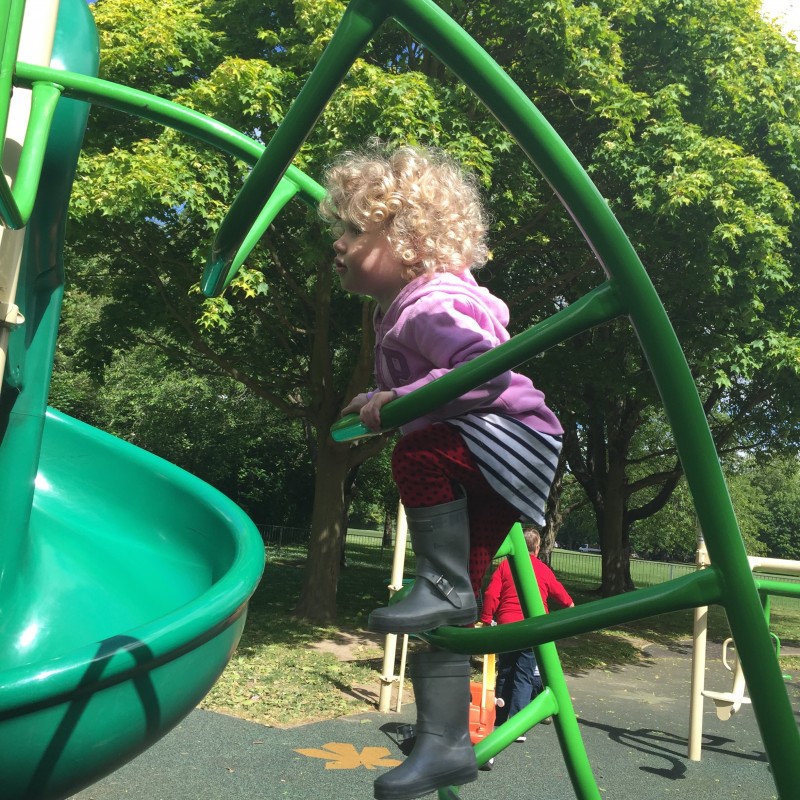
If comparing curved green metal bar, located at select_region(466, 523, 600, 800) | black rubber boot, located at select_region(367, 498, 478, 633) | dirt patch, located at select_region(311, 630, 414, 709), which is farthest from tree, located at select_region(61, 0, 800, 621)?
black rubber boot, located at select_region(367, 498, 478, 633)

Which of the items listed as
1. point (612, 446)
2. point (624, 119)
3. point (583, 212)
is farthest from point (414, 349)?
point (612, 446)

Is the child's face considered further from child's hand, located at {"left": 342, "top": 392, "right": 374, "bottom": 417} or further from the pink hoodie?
child's hand, located at {"left": 342, "top": 392, "right": 374, "bottom": 417}

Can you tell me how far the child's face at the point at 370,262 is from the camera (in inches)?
55.7

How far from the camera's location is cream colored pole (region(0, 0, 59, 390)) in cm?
197

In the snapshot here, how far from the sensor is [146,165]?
21.4ft

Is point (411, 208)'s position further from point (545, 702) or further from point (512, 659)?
point (512, 659)

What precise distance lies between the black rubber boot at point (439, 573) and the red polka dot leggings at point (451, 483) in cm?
2

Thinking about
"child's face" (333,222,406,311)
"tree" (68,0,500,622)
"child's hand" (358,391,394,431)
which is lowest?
"child's hand" (358,391,394,431)

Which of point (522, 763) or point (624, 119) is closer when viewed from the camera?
point (522, 763)

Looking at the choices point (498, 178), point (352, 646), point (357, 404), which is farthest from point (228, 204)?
point (357, 404)

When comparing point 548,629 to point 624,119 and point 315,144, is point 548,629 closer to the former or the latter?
point 315,144

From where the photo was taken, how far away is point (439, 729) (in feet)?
4.05

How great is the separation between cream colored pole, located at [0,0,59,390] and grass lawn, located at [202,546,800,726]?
13.6 feet

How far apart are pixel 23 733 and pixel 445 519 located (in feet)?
2.74
